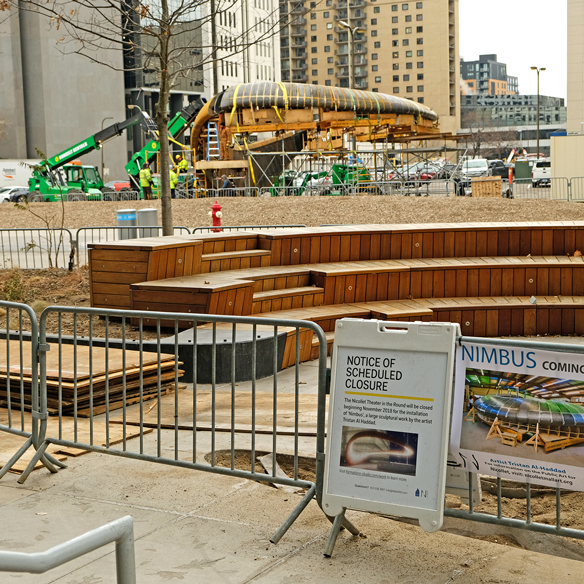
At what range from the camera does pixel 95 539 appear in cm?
189

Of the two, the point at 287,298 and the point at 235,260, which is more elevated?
the point at 235,260

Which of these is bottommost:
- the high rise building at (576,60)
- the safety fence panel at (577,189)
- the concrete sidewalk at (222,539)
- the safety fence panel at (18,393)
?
the concrete sidewalk at (222,539)

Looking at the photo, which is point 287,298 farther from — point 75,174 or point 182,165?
point 75,174

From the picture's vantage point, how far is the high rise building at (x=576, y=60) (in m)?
102

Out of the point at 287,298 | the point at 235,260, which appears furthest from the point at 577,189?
the point at 287,298

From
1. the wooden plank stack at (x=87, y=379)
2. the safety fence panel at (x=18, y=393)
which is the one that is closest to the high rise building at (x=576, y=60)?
the wooden plank stack at (x=87, y=379)

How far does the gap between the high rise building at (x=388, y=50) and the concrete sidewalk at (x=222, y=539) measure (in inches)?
5683

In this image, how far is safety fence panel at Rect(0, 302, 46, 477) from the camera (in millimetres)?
5375

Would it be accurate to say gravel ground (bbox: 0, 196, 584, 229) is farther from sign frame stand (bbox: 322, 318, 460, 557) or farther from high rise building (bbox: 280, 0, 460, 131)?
high rise building (bbox: 280, 0, 460, 131)

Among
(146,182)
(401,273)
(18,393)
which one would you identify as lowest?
(18,393)

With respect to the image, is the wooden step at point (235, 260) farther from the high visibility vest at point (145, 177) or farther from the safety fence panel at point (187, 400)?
the high visibility vest at point (145, 177)

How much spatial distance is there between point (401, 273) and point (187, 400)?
Answer: 5154 millimetres

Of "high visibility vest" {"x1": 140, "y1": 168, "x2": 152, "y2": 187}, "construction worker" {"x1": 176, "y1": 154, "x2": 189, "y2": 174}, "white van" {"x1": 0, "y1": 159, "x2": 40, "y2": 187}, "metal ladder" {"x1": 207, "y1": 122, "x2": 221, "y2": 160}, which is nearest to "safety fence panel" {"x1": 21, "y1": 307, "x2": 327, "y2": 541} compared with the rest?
"high visibility vest" {"x1": 140, "y1": 168, "x2": 152, "y2": 187}

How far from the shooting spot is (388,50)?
16225 cm
